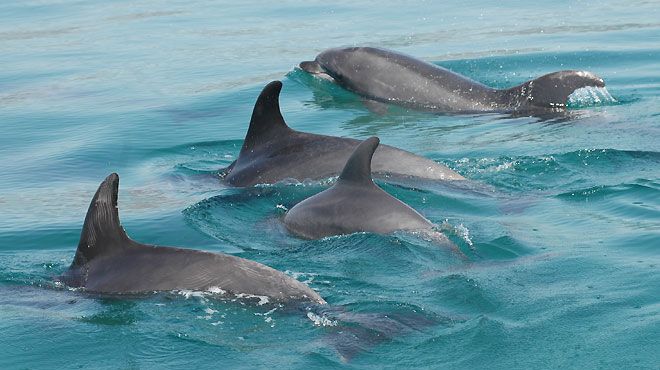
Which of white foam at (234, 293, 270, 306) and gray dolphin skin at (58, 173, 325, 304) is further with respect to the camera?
gray dolphin skin at (58, 173, 325, 304)

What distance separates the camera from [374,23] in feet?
85.7

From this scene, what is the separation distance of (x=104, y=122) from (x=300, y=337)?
1057 cm

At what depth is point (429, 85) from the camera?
1717cm

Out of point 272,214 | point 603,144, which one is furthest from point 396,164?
point 603,144

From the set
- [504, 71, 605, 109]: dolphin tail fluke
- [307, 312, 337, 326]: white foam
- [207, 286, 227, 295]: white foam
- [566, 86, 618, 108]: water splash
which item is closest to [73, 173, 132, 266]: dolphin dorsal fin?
[207, 286, 227, 295]: white foam

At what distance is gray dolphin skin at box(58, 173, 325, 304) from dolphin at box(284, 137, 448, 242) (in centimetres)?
170

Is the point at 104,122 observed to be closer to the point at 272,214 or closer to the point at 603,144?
the point at 272,214

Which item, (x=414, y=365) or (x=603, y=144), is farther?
(x=603, y=144)

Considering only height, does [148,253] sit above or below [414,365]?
above

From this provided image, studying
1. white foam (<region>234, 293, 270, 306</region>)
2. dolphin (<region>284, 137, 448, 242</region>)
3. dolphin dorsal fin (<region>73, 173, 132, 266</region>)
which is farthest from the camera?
dolphin (<region>284, 137, 448, 242</region>)

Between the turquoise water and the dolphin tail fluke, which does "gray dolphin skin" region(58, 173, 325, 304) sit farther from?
the dolphin tail fluke

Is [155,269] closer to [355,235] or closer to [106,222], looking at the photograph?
[106,222]

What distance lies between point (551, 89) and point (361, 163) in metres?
7.12

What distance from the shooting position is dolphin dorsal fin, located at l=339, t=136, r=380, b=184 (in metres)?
9.82
